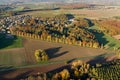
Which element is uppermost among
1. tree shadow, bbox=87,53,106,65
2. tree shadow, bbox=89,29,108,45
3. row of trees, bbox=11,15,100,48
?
row of trees, bbox=11,15,100,48

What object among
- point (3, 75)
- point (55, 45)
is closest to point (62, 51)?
point (55, 45)

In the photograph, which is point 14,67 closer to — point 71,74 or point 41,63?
point 41,63

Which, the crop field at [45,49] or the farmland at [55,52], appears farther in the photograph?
the crop field at [45,49]

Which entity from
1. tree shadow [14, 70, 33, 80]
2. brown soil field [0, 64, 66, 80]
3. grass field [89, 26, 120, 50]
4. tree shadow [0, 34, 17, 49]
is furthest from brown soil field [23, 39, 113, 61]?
tree shadow [14, 70, 33, 80]

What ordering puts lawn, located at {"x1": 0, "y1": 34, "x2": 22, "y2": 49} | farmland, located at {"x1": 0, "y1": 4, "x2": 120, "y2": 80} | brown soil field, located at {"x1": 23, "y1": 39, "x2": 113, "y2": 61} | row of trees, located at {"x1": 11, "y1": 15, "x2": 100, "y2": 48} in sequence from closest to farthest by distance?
farmland, located at {"x1": 0, "y1": 4, "x2": 120, "y2": 80} → brown soil field, located at {"x1": 23, "y1": 39, "x2": 113, "y2": 61} → lawn, located at {"x1": 0, "y1": 34, "x2": 22, "y2": 49} → row of trees, located at {"x1": 11, "y1": 15, "x2": 100, "y2": 48}

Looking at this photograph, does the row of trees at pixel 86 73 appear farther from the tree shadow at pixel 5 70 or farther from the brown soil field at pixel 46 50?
the tree shadow at pixel 5 70

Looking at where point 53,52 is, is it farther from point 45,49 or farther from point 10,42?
point 10,42

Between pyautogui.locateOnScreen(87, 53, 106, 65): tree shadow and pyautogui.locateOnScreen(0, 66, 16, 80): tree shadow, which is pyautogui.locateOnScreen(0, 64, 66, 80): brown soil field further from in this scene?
pyautogui.locateOnScreen(87, 53, 106, 65): tree shadow

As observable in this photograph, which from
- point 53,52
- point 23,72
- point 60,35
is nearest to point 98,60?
point 53,52

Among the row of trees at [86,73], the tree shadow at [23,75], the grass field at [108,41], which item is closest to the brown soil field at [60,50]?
the grass field at [108,41]

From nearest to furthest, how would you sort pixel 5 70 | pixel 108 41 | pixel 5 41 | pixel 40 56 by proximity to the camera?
pixel 5 70
pixel 40 56
pixel 5 41
pixel 108 41
